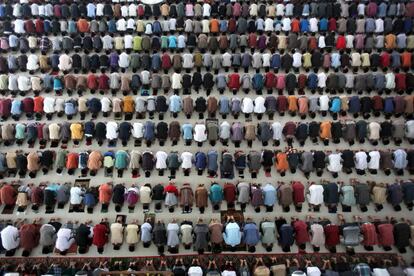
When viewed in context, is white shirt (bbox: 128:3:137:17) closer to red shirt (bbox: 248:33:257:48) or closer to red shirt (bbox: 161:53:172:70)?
red shirt (bbox: 161:53:172:70)

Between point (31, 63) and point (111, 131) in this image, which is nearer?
point (111, 131)

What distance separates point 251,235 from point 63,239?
7.30 meters

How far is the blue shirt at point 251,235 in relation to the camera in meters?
15.0

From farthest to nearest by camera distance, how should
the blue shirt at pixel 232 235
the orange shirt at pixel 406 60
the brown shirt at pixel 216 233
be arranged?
1. the orange shirt at pixel 406 60
2. the brown shirt at pixel 216 233
3. the blue shirt at pixel 232 235

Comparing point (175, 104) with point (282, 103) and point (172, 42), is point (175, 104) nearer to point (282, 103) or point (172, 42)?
point (172, 42)

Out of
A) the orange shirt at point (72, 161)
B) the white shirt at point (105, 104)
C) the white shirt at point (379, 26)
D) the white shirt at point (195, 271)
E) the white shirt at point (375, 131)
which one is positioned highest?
the white shirt at point (379, 26)

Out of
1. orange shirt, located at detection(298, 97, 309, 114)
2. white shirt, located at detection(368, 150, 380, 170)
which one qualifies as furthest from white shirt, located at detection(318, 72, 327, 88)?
white shirt, located at detection(368, 150, 380, 170)

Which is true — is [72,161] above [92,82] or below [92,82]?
below

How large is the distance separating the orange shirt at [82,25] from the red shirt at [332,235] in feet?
52.2

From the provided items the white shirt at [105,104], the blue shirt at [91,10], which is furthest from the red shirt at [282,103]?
the blue shirt at [91,10]

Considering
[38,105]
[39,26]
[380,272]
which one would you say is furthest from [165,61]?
[380,272]

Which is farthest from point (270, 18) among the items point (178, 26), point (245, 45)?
point (178, 26)

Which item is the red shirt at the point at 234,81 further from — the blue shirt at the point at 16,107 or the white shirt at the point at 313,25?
the blue shirt at the point at 16,107

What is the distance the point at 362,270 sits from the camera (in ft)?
46.2
